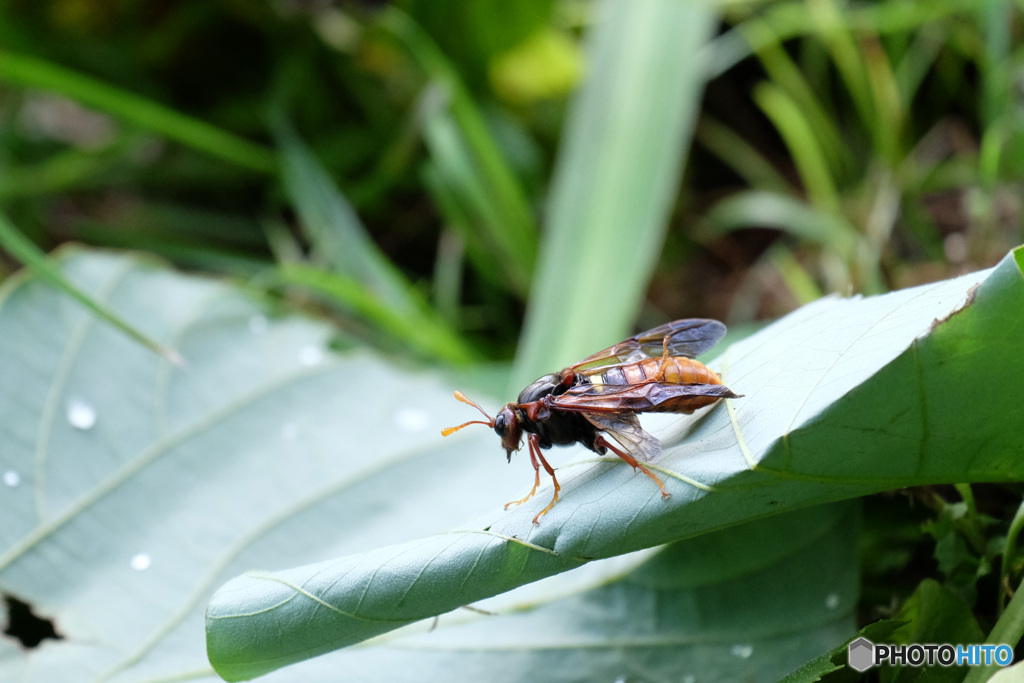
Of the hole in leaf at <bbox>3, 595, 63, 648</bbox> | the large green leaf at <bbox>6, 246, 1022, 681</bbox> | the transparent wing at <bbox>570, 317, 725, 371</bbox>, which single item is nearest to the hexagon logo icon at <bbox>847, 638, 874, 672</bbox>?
the large green leaf at <bbox>6, 246, 1022, 681</bbox>

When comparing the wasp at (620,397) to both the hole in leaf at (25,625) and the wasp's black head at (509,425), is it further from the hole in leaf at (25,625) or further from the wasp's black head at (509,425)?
the hole in leaf at (25,625)

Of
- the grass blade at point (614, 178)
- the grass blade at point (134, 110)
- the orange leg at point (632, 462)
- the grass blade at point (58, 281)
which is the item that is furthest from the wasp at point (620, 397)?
the grass blade at point (134, 110)

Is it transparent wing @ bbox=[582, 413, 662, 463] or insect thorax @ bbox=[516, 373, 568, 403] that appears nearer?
transparent wing @ bbox=[582, 413, 662, 463]

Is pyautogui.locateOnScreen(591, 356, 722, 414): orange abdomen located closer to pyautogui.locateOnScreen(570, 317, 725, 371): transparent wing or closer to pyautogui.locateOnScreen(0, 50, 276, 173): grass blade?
pyautogui.locateOnScreen(570, 317, 725, 371): transparent wing

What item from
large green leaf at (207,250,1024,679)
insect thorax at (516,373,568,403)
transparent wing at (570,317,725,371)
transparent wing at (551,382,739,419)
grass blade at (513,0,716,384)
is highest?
grass blade at (513,0,716,384)

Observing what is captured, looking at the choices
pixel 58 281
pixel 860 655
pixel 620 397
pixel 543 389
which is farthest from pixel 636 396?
pixel 58 281

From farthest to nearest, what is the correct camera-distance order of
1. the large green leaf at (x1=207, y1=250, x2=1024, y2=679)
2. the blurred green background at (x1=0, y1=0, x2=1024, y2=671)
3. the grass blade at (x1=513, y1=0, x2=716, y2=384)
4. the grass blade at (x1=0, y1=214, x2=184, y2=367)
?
the blurred green background at (x1=0, y1=0, x2=1024, y2=671)
the grass blade at (x1=513, y1=0, x2=716, y2=384)
the grass blade at (x1=0, y1=214, x2=184, y2=367)
the large green leaf at (x1=207, y1=250, x2=1024, y2=679)
